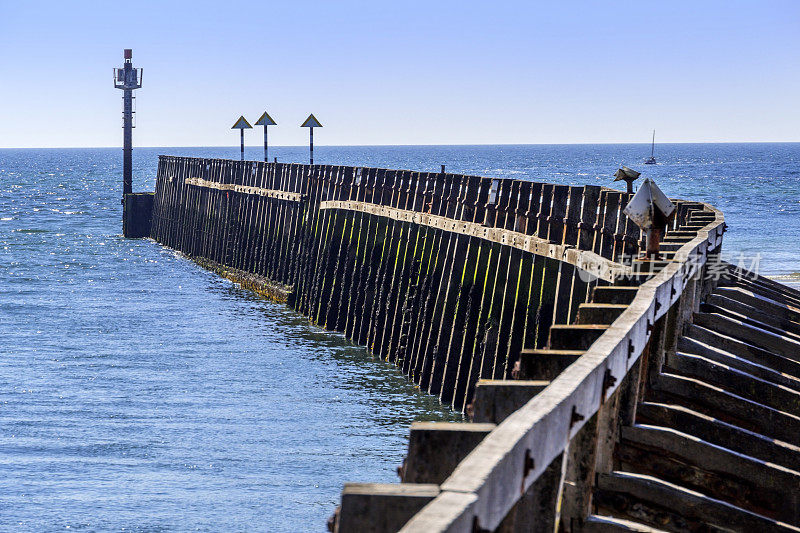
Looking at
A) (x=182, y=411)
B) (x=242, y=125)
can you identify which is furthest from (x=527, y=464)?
(x=242, y=125)

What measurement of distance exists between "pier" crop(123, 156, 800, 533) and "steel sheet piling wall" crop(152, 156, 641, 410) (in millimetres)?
53

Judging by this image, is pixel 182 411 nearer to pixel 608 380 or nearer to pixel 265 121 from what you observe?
pixel 608 380

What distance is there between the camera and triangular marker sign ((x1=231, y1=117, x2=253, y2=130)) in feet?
176

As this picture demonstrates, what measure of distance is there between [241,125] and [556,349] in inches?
1986

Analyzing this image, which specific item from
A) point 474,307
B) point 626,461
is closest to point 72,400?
point 474,307

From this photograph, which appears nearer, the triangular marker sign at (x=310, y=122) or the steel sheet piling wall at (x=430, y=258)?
the steel sheet piling wall at (x=430, y=258)

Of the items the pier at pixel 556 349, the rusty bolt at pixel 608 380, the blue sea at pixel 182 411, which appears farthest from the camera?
the blue sea at pixel 182 411

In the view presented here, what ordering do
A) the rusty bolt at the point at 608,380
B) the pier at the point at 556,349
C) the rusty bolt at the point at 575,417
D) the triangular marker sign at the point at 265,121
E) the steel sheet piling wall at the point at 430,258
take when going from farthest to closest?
the triangular marker sign at the point at 265,121, the steel sheet piling wall at the point at 430,258, the rusty bolt at the point at 608,380, the rusty bolt at the point at 575,417, the pier at the point at 556,349

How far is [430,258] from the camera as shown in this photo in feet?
73.8

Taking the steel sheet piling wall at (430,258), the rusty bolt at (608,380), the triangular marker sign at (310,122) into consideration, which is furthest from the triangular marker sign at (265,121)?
the rusty bolt at (608,380)

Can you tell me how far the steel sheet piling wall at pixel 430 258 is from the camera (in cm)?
1658

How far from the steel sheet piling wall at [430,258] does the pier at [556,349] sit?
0.05 meters

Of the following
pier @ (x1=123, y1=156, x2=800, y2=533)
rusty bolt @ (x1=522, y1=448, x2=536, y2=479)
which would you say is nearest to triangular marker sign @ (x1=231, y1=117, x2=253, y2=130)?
pier @ (x1=123, y1=156, x2=800, y2=533)

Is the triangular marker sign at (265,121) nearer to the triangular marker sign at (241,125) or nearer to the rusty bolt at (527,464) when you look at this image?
the triangular marker sign at (241,125)
